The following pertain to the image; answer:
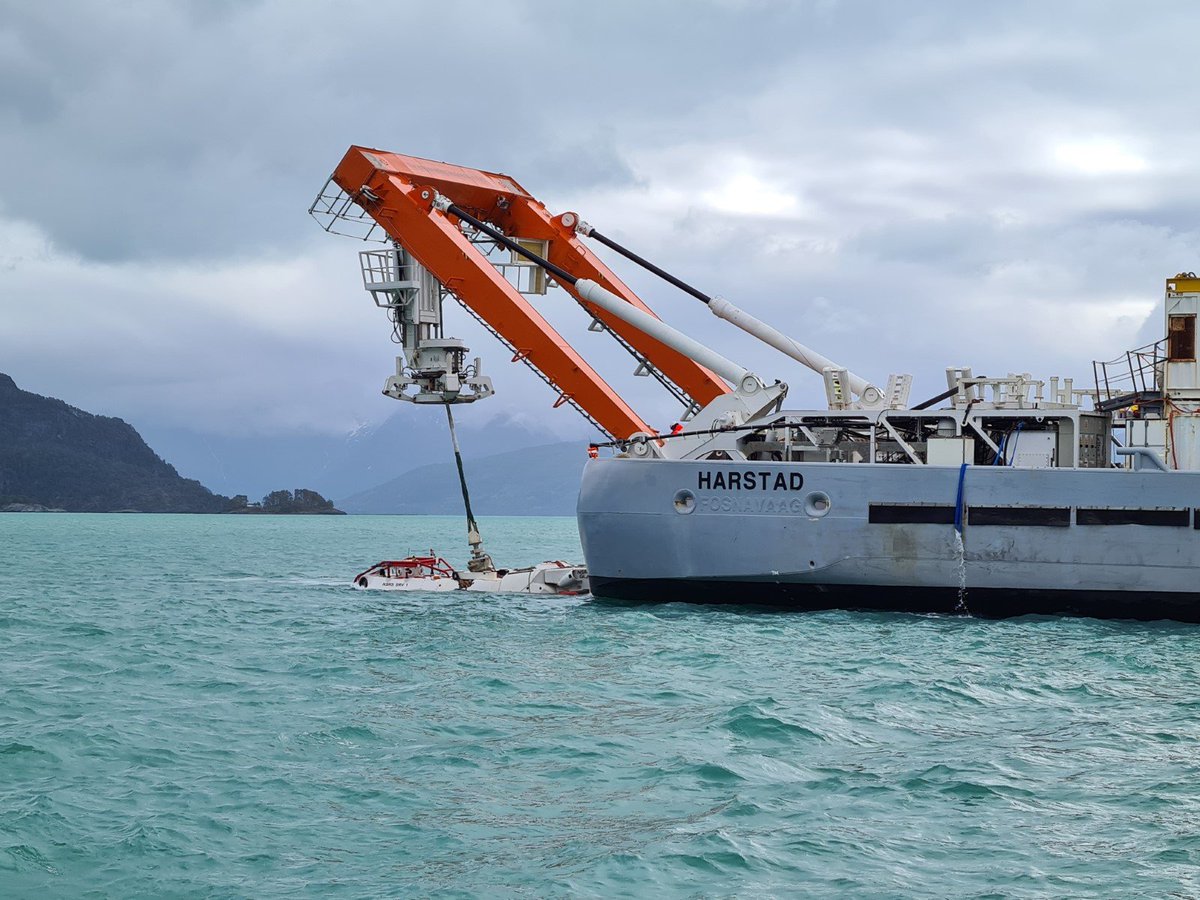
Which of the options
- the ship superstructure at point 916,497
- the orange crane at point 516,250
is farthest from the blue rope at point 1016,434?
the orange crane at point 516,250

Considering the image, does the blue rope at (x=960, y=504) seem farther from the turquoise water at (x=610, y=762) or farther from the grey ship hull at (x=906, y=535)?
the turquoise water at (x=610, y=762)

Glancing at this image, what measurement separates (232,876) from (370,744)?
11.6ft

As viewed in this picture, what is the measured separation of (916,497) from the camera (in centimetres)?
2122

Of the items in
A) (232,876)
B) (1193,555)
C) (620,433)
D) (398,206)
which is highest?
(398,206)

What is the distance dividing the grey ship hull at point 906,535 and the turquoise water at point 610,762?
1.05 metres

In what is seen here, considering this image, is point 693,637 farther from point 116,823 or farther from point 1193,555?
point 116,823

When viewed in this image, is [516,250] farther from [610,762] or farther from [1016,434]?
[610,762]

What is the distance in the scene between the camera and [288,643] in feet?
64.1

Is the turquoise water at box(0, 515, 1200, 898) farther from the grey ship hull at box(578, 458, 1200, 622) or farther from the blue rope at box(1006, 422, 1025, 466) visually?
the blue rope at box(1006, 422, 1025, 466)

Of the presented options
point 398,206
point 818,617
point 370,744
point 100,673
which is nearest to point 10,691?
point 100,673

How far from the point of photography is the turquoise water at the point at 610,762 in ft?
27.4

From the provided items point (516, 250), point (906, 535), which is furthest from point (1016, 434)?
point (516, 250)

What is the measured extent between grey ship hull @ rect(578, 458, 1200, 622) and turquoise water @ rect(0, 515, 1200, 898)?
105 centimetres

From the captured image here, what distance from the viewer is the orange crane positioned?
2558 centimetres
